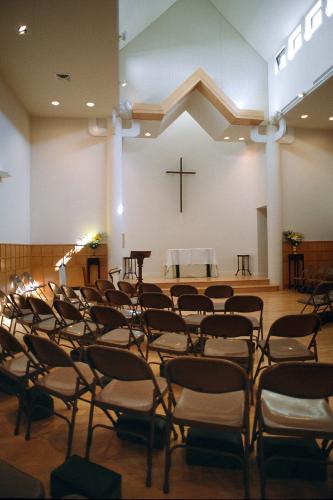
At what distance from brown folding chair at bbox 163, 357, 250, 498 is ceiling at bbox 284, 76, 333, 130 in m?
7.84

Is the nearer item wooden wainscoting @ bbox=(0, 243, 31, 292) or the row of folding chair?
the row of folding chair

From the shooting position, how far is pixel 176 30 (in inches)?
403

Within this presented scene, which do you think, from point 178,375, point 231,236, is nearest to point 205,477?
point 178,375

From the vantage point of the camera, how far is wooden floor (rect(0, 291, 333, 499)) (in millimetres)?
1711

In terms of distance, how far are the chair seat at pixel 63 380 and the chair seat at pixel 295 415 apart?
1.18 m

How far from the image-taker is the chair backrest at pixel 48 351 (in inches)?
77.7

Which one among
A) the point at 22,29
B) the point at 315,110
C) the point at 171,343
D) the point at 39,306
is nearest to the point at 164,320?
the point at 171,343

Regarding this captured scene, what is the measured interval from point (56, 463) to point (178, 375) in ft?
3.19

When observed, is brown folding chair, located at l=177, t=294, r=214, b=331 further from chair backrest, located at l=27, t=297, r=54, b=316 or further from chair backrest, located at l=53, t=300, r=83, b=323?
chair backrest, located at l=27, t=297, r=54, b=316

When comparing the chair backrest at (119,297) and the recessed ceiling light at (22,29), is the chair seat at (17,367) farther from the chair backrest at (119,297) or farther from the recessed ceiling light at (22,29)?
the recessed ceiling light at (22,29)

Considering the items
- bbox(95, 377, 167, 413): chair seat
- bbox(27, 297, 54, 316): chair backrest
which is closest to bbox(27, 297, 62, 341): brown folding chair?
bbox(27, 297, 54, 316): chair backrest

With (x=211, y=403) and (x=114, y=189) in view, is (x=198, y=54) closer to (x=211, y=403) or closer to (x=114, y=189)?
(x=114, y=189)

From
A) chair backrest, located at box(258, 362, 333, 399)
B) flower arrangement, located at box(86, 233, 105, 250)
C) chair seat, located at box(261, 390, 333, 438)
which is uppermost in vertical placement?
flower arrangement, located at box(86, 233, 105, 250)

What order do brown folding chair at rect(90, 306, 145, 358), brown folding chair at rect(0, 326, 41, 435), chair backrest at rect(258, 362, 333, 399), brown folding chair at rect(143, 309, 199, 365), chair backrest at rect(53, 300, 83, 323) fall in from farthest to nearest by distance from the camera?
chair backrest at rect(53, 300, 83, 323) < brown folding chair at rect(90, 306, 145, 358) < brown folding chair at rect(143, 309, 199, 365) < brown folding chair at rect(0, 326, 41, 435) < chair backrest at rect(258, 362, 333, 399)
